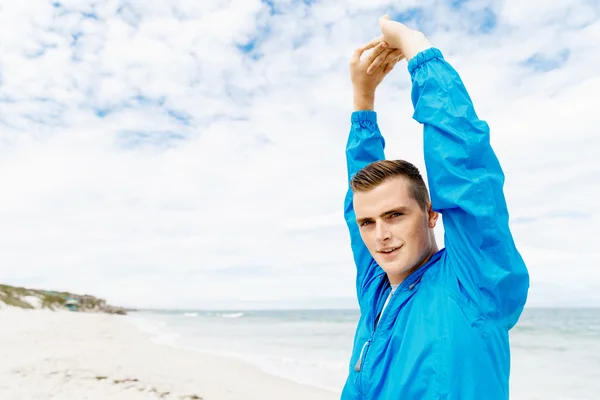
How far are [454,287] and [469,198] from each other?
0.96 ft

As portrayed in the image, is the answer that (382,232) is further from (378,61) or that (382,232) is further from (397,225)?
(378,61)

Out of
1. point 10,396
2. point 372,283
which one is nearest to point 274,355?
point 10,396

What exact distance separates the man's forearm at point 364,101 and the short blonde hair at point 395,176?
0.65 m

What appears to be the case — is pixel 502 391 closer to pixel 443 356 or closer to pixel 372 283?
pixel 443 356

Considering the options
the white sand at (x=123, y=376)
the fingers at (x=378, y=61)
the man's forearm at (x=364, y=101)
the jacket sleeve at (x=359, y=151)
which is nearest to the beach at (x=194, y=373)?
the white sand at (x=123, y=376)

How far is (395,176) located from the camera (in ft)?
5.50

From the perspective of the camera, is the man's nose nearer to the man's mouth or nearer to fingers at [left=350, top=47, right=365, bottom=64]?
the man's mouth

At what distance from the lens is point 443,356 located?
56.1 inches

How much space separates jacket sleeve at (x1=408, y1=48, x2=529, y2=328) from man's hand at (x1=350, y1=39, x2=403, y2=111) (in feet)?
1.66

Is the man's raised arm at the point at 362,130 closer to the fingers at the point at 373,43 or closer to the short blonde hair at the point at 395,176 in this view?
the fingers at the point at 373,43

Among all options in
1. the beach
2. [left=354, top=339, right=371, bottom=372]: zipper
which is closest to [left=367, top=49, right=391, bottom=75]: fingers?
[left=354, top=339, right=371, bottom=372]: zipper

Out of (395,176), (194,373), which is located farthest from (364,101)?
(194,373)

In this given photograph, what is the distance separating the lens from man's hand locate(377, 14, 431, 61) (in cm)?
177

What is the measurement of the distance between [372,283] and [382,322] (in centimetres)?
30
